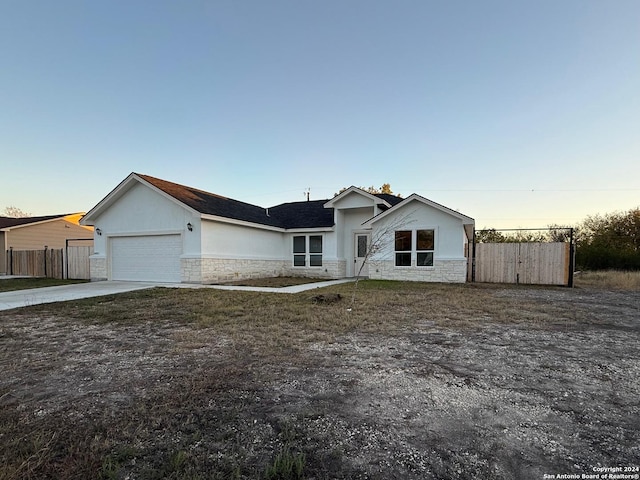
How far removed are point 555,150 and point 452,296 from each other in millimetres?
10268

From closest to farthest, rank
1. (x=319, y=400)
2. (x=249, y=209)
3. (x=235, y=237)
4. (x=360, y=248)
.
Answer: (x=319, y=400)
(x=235, y=237)
(x=360, y=248)
(x=249, y=209)

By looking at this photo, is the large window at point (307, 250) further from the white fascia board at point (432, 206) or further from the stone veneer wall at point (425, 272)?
the white fascia board at point (432, 206)

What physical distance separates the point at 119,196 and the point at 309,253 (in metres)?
9.83

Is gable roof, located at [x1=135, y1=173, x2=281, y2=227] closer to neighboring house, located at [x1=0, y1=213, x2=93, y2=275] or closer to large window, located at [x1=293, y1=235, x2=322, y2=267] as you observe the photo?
large window, located at [x1=293, y1=235, x2=322, y2=267]

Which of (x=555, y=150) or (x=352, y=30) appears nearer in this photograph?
(x=352, y=30)

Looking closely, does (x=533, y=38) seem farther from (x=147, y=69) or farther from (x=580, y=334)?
(x=147, y=69)

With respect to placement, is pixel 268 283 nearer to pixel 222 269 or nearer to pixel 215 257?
pixel 222 269

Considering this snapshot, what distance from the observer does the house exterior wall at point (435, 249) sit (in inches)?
545

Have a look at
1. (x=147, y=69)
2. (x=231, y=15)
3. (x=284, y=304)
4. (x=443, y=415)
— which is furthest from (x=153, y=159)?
(x=443, y=415)

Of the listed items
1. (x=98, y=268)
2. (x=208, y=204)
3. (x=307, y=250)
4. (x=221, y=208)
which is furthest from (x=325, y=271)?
(x=98, y=268)

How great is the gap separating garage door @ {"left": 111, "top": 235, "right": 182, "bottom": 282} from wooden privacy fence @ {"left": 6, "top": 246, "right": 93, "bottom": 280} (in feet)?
8.82

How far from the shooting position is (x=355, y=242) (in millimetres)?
17359

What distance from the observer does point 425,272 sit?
1439cm

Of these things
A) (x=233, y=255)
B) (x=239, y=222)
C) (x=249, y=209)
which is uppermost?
(x=249, y=209)
